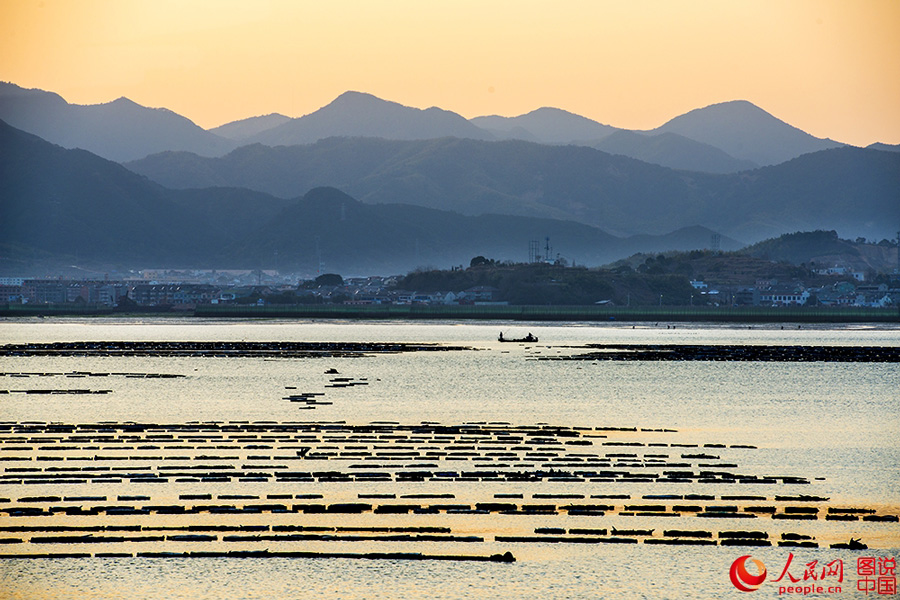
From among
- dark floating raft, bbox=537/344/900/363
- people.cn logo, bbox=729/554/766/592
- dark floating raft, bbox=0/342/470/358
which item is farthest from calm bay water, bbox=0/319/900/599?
dark floating raft, bbox=0/342/470/358

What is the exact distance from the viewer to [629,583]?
25.0 metres

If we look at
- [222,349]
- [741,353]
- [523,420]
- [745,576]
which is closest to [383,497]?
[745,576]

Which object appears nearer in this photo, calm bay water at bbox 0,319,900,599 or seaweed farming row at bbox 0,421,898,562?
calm bay water at bbox 0,319,900,599

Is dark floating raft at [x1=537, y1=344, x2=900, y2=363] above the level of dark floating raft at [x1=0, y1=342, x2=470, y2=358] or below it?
above

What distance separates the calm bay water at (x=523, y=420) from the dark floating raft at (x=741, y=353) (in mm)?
5193

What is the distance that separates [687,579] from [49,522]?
1638 centimetres

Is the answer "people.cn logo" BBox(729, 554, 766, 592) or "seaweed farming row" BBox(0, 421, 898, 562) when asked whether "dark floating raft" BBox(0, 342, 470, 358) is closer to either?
"seaweed farming row" BBox(0, 421, 898, 562)

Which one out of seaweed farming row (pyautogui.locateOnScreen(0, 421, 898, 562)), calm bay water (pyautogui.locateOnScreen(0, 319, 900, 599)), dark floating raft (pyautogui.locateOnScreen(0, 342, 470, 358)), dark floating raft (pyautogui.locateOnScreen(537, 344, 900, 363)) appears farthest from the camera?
dark floating raft (pyautogui.locateOnScreen(0, 342, 470, 358))

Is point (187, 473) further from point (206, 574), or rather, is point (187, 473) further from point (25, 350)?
point (25, 350)

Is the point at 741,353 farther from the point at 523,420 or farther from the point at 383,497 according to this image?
the point at 383,497

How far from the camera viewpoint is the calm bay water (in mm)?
24859

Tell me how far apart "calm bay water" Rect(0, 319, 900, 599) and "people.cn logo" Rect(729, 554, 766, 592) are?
0.28m

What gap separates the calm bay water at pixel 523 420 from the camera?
81.6ft

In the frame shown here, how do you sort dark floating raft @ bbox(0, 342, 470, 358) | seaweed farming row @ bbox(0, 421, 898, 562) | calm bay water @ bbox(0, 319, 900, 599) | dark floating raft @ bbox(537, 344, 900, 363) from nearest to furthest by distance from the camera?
calm bay water @ bbox(0, 319, 900, 599), seaweed farming row @ bbox(0, 421, 898, 562), dark floating raft @ bbox(537, 344, 900, 363), dark floating raft @ bbox(0, 342, 470, 358)
